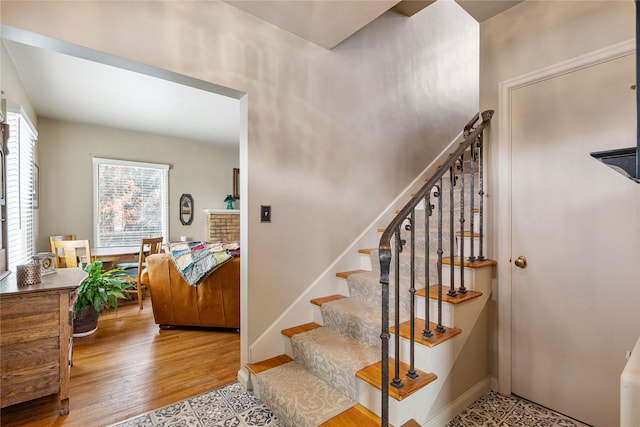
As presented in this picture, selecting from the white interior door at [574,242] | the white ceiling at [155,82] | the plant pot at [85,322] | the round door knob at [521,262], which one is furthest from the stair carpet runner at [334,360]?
the plant pot at [85,322]

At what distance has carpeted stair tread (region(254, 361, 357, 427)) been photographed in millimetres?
1634

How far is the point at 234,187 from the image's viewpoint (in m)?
6.73

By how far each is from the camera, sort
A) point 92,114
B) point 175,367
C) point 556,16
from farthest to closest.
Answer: point 92,114 < point 175,367 < point 556,16

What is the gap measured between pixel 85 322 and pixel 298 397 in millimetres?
2625

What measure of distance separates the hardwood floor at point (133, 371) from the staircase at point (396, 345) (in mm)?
561

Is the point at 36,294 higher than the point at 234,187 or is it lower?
lower

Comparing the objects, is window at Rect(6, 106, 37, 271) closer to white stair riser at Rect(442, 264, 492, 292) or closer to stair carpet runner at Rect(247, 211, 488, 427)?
stair carpet runner at Rect(247, 211, 488, 427)

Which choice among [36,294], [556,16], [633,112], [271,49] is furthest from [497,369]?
[36,294]

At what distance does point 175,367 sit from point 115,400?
484 millimetres

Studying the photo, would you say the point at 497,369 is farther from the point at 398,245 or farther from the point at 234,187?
the point at 234,187

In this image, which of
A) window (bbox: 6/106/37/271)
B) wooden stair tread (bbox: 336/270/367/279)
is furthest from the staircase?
window (bbox: 6/106/37/271)

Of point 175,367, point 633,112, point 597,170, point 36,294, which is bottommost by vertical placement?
point 175,367

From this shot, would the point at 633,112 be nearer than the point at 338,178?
Yes

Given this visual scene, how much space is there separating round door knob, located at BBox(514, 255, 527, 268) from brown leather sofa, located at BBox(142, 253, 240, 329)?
245 cm
